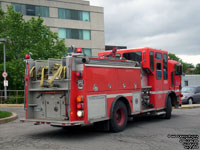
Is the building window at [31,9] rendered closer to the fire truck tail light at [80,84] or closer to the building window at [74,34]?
the building window at [74,34]

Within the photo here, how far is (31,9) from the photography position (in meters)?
40.5

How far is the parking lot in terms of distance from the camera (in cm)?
757

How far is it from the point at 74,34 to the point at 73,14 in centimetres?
Result: 306

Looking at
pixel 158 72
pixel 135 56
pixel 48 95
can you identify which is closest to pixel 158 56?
pixel 158 72

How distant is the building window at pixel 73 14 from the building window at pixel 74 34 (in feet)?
6.29

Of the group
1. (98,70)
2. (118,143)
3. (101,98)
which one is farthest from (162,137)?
(98,70)

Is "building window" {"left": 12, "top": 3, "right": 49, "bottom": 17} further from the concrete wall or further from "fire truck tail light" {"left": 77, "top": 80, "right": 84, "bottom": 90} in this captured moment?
"fire truck tail light" {"left": 77, "top": 80, "right": 84, "bottom": 90}

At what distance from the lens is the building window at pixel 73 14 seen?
42.9m

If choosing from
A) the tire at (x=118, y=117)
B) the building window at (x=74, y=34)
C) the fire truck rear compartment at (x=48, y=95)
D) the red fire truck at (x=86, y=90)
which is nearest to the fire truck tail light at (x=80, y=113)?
the red fire truck at (x=86, y=90)

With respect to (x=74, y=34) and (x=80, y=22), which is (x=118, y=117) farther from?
(x=80, y=22)

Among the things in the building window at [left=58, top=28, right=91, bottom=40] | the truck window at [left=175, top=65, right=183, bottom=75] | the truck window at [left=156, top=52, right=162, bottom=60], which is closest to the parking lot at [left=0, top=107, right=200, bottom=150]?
the truck window at [left=156, top=52, right=162, bottom=60]

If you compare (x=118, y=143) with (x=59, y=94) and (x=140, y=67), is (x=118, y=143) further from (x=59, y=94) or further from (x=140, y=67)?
(x=140, y=67)

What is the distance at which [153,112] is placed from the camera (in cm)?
1203

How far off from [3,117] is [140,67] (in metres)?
6.70
